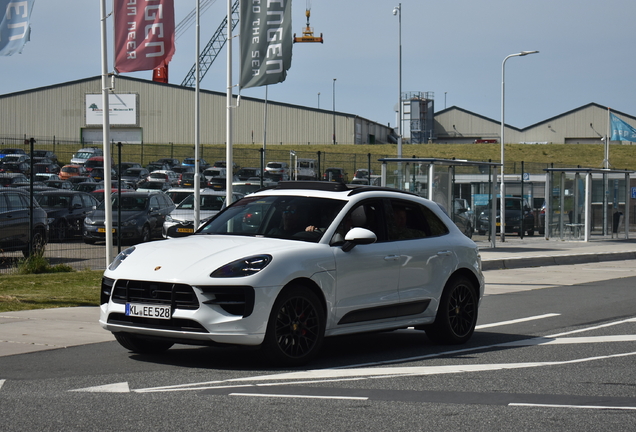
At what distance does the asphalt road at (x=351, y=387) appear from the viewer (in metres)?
5.46

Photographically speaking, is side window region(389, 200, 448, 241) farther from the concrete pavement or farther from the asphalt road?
the concrete pavement

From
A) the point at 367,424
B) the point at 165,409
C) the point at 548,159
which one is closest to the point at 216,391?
the point at 165,409

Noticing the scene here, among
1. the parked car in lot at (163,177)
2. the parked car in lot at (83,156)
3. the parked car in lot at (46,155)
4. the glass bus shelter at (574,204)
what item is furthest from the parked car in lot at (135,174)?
the glass bus shelter at (574,204)

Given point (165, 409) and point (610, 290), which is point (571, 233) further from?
point (165, 409)

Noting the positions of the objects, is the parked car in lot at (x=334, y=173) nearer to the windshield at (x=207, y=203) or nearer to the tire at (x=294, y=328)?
the windshield at (x=207, y=203)

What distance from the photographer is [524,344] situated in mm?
9117

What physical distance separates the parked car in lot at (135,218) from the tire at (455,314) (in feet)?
51.0

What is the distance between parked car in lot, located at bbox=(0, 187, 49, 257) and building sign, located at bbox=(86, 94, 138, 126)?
64.0 meters

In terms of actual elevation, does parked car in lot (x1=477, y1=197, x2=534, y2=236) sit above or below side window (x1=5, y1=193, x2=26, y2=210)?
below

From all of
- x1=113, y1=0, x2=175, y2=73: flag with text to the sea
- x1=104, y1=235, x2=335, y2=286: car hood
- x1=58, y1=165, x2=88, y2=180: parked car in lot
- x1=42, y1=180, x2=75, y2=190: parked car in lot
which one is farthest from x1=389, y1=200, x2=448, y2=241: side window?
x1=58, y1=165, x2=88, y2=180: parked car in lot

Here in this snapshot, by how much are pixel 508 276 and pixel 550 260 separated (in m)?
4.87

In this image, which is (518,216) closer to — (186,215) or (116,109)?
(186,215)

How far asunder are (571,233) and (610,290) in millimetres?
17645

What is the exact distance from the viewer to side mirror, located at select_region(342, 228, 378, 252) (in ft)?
25.0
